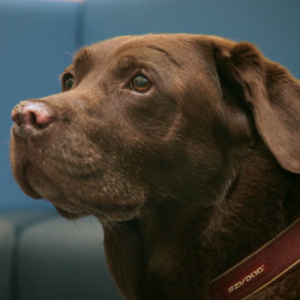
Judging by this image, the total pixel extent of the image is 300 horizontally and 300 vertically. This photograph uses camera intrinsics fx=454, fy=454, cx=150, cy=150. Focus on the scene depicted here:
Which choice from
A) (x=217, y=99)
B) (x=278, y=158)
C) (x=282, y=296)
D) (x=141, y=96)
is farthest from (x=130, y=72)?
(x=282, y=296)

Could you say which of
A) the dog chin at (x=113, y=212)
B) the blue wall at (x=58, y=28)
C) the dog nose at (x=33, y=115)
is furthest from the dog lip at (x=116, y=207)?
the blue wall at (x=58, y=28)

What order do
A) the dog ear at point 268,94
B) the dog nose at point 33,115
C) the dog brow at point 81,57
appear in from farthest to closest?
the dog brow at point 81,57 < the dog ear at point 268,94 < the dog nose at point 33,115

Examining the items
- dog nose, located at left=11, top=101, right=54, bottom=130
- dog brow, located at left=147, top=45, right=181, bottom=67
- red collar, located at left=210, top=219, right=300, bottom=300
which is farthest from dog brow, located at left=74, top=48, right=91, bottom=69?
red collar, located at left=210, top=219, right=300, bottom=300

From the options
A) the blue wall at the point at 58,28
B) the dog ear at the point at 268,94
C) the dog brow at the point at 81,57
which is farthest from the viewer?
the blue wall at the point at 58,28

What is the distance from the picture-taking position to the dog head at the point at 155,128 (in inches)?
42.5

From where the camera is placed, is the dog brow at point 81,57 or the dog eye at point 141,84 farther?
the dog brow at point 81,57

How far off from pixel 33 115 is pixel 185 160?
410 millimetres

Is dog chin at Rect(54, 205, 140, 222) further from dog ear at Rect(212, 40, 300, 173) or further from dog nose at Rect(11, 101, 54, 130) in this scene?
dog ear at Rect(212, 40, 300, 173)

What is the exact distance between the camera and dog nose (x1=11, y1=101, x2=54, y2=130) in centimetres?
102

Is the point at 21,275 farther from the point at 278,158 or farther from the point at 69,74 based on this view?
the point at 278,158

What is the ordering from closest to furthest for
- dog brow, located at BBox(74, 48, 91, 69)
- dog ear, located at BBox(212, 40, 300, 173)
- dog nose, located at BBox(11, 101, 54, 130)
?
dog nose, located at BBox(11, 101, 54, 130) < dog ear, located at BBox(212, 40, 300, 173) < dog brow, located at BBox(74, 48, 91, 69)

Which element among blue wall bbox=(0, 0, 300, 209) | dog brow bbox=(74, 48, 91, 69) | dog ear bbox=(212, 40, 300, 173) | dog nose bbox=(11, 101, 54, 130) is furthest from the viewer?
blue wall bbox=(0, 0, 300, 209)

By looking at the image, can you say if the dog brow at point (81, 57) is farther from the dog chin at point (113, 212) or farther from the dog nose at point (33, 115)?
the dog chin at point (113, 212)

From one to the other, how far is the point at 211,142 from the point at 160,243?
1.04ft
